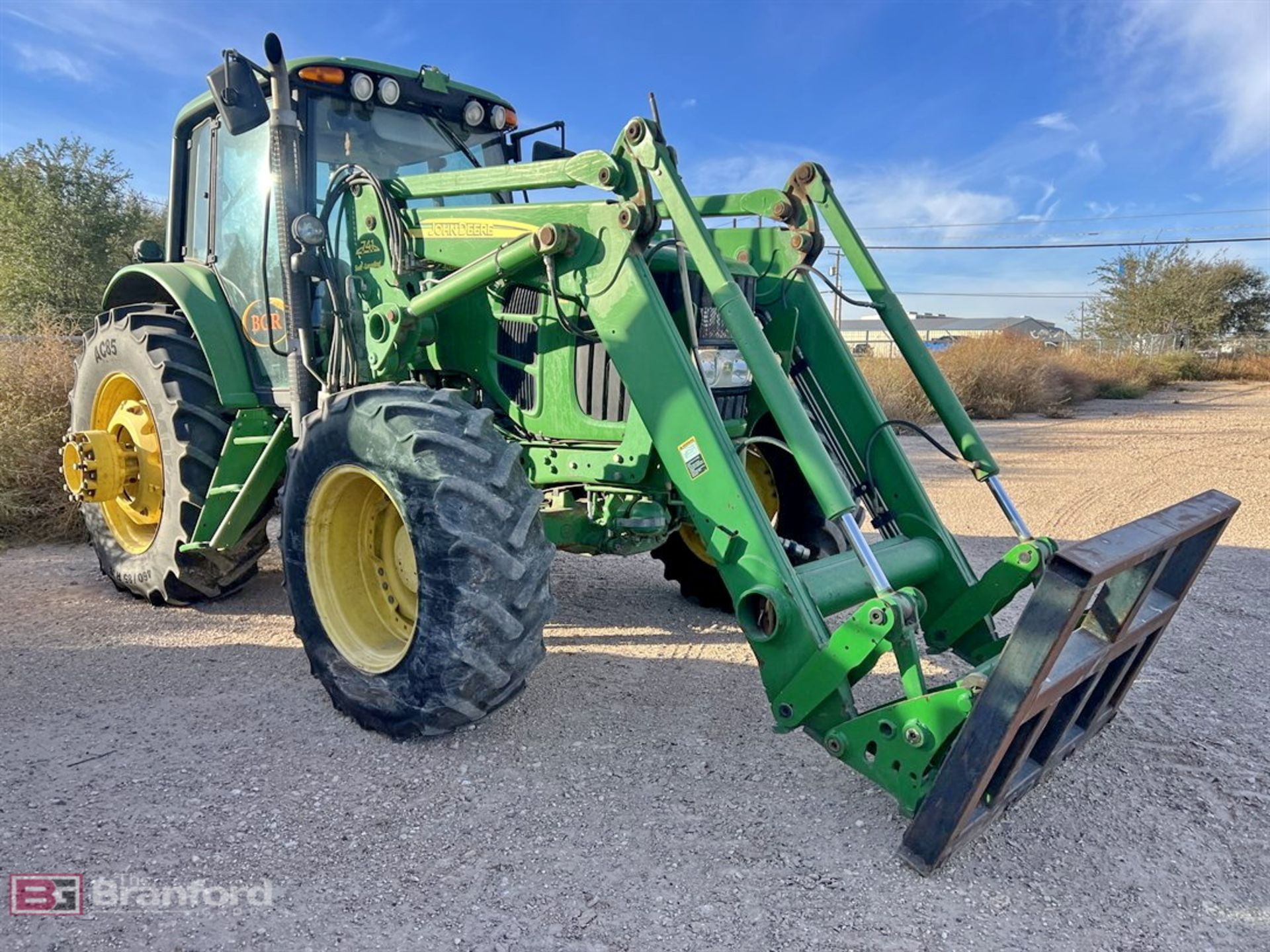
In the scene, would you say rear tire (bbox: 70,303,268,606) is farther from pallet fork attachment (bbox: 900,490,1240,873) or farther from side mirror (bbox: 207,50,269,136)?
pallet fork attachment (bbox: 900,490,1240,873)

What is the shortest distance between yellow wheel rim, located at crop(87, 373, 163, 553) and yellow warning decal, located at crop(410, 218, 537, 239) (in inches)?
77.3

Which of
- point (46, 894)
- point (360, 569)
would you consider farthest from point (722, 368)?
point (46, 894)

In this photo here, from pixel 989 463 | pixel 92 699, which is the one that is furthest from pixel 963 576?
pixel 92 699

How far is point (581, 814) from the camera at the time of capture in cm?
266

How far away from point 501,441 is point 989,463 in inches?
78.1

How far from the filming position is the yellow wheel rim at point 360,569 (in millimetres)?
3230

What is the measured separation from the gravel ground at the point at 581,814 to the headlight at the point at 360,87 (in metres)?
2.56

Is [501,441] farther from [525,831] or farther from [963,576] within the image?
[963,576]

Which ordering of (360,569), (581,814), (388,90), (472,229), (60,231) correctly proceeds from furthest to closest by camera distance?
1. (60,231)
2. (388,90)
3. (360,569)
4. (472,229)
5. (581,814)

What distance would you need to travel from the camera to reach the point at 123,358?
14.4 ft

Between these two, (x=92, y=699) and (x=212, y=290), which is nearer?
(x=92, y=699)

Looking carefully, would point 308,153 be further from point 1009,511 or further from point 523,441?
point 1009,511

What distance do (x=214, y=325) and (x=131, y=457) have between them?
966 millimetres

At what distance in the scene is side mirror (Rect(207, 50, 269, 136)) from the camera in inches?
135
